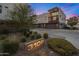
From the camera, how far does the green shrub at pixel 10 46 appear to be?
226cm

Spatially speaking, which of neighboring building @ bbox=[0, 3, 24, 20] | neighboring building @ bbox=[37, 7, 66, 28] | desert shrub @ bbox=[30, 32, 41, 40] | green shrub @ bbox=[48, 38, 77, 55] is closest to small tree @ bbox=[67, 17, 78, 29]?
neighboring building @ bbox=[37, 7, 66, 28]

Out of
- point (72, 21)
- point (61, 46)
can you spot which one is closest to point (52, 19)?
point (72, 21)

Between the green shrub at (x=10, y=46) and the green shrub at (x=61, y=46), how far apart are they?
39cm

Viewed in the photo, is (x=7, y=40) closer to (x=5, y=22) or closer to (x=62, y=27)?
(x=5, y=22)

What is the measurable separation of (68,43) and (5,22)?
0.77 m

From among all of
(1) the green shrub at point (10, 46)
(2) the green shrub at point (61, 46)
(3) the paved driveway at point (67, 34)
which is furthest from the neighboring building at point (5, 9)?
(2) the green shrub at point (61, 46)

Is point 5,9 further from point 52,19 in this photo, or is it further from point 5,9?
point 52,19

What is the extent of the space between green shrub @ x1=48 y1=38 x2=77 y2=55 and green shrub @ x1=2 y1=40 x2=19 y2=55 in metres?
0.39

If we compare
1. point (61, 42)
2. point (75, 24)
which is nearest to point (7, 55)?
point (61, 42)

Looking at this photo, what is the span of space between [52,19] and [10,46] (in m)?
0.59

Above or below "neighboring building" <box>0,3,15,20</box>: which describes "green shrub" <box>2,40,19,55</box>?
below

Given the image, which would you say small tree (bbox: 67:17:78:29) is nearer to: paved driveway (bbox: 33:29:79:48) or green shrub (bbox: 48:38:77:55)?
paved driveway (bbox: 33:29:79:48)

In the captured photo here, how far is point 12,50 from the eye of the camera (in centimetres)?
226

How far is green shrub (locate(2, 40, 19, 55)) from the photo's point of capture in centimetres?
226
